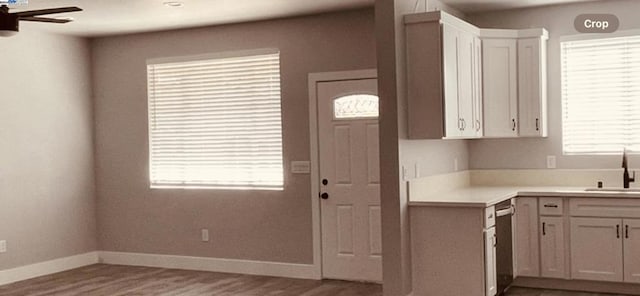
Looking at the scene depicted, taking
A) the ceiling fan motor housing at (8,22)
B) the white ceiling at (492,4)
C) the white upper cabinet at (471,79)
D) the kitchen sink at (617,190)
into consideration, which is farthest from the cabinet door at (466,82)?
the ceiling fan motor housing at (8,22)

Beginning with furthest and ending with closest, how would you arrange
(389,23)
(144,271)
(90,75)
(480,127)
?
(90,75), (144,271), (480,127), (389,23)

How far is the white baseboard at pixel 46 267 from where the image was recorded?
7.22m

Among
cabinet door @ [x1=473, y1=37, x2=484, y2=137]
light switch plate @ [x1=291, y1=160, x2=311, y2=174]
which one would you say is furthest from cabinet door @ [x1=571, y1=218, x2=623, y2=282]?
light switch plate @ [x1=291, y1=160, x2=311, y2=174]

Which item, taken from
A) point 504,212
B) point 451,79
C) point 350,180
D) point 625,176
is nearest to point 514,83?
point 451,79

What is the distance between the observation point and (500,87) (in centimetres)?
657

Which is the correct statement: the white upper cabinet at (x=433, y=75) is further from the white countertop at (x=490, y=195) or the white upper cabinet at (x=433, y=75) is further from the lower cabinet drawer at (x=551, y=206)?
the lower cabinet drawer at (x=551, y=206)

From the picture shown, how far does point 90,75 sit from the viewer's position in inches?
326

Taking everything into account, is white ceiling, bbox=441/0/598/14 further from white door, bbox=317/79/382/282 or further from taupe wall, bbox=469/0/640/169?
white door, bbox=317/79/382/282

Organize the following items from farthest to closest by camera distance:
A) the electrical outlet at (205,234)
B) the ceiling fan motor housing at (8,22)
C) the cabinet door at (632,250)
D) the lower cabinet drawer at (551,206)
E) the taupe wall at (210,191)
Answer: the electrical outlet at (205,234) < the taupe wall at (210,191) < the lower cabinet drawer at (551,206) < the cabinet door at (632,250) < the ceiling fan motor housing at (8,22)

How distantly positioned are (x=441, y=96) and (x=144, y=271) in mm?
3812

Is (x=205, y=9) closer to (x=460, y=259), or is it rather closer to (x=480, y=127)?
(x=480, y=127)

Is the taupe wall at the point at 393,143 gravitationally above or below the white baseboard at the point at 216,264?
above

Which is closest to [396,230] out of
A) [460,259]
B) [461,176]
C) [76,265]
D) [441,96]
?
[460,259]

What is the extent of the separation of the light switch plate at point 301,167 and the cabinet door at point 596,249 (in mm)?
2434
